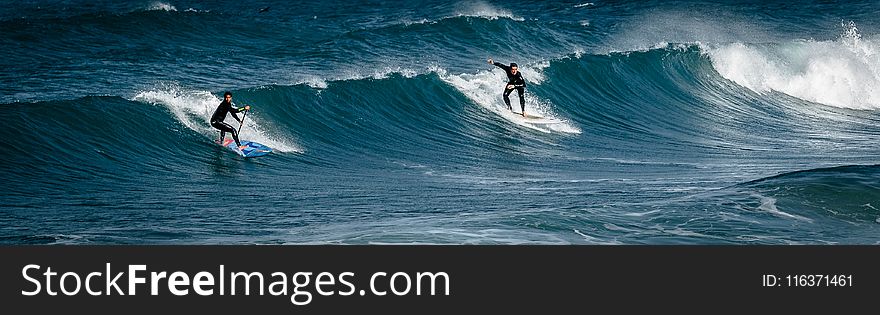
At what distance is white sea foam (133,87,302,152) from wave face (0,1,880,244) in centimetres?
6

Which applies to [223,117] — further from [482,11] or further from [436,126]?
A: [482,11]

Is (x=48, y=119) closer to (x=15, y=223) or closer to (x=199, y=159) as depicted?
(x=199, y=159)

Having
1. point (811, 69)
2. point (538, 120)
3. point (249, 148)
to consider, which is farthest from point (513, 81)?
point (811, 69)

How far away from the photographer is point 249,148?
19.2 m

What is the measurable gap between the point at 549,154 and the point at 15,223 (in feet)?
33.3

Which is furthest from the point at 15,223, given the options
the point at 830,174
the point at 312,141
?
the point at 830,174

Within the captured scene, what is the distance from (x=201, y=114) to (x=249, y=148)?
2.65 metres

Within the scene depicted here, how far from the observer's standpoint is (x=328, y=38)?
1304 inches

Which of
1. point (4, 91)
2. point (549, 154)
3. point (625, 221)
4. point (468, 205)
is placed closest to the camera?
point (625, 221)

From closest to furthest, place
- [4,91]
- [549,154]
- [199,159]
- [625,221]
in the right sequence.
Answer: [625,221], [199,159], [549,154], [4,91]

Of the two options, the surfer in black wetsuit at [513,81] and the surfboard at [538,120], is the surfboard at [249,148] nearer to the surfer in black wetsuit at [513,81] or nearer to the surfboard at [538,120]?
the surfer in black wetsuit at [513,81]

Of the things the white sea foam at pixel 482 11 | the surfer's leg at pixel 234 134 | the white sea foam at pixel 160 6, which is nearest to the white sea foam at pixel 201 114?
A: the surfer's leg at pixel 234 134

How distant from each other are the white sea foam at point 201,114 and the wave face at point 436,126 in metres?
0.06

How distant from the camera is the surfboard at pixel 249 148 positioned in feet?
62.4
